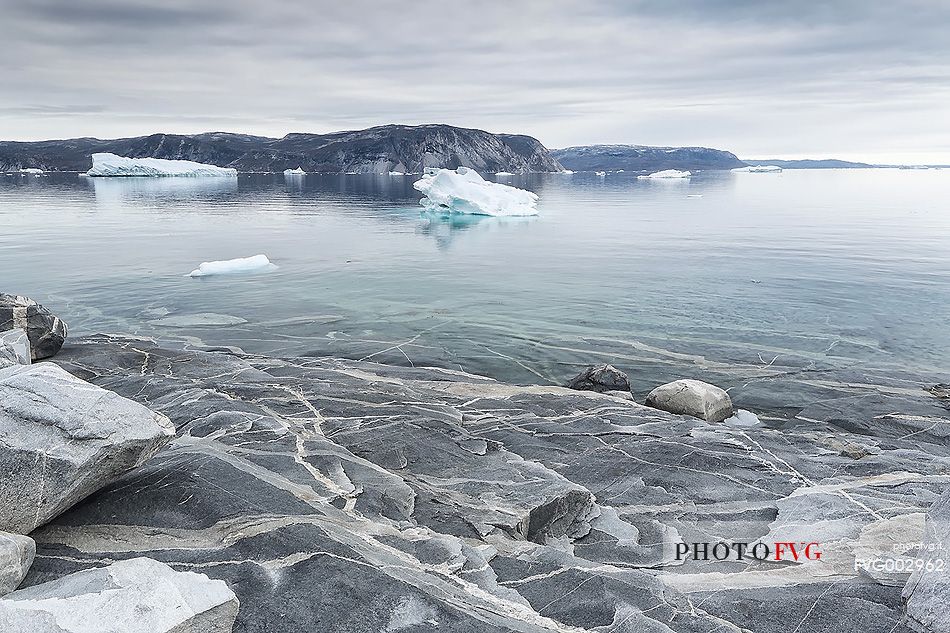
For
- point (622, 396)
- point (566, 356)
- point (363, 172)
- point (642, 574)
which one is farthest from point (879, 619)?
point (363, 172)

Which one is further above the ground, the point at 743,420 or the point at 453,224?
the point at 453,224

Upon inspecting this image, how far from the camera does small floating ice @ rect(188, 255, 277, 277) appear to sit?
26473mm

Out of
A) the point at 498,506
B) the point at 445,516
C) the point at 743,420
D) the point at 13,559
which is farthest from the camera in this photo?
the point at 743,420

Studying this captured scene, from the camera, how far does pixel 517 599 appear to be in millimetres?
5176

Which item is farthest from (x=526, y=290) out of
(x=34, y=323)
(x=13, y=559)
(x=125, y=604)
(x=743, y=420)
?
(x=125, y=604)

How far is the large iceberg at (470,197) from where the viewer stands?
5206cm

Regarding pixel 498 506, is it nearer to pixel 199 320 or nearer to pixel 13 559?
pixel 13 559

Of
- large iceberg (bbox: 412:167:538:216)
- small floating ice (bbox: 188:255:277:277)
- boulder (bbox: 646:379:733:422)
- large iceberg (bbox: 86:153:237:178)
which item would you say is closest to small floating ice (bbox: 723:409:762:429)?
boulder (bbox: 646:379:733:422)

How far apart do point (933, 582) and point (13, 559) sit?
Result: 6498 mm

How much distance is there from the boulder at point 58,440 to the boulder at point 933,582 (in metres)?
6.36

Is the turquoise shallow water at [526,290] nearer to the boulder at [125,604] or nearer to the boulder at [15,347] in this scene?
the boulder at [15,347]

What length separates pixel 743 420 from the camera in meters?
12.0

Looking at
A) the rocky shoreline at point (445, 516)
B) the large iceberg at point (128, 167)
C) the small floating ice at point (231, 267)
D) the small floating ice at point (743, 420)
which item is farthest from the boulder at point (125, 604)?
the large iceberg at point (128, 167)

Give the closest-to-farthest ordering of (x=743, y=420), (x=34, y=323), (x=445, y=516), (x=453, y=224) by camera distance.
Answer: (x=445, y=516), (x=743, y=420), (x=34, y=323), (x=453, y=224)
